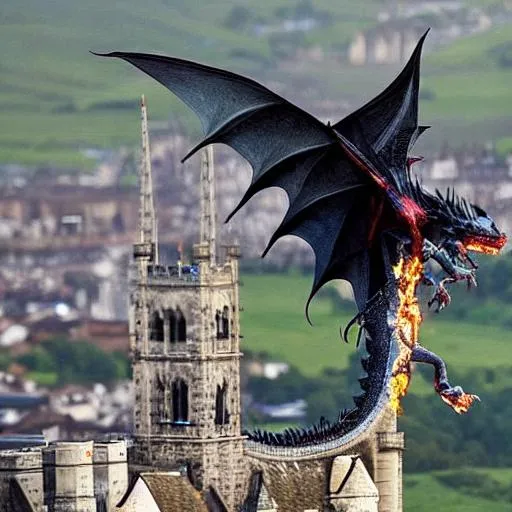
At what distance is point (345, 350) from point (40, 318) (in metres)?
4.47

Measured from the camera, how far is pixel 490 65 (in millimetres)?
70125

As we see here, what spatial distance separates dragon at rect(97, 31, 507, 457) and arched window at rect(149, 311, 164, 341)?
848 cm

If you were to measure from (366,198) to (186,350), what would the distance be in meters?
9.81

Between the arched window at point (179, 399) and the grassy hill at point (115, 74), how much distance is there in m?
13.5

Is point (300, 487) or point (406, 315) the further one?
point (300, 487)

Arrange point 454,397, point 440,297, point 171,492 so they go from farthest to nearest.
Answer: point 171,492 < point 454,397 < point 440,297

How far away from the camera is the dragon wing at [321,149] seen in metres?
45.0

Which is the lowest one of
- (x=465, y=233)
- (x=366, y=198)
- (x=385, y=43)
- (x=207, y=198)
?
(x=207, y=198)

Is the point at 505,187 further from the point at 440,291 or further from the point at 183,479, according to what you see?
the point at 440,291

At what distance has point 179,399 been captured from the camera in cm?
5488

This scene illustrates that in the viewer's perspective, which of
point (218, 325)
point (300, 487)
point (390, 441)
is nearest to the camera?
point (390, 441)

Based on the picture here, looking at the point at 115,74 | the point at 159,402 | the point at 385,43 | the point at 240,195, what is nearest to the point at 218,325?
the point at 159,402

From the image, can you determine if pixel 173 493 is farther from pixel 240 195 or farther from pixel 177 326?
pixel 240 195

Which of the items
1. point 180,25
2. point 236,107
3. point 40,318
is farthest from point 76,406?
point 236,107
